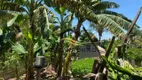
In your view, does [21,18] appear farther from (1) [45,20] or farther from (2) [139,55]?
(2) [139,55]

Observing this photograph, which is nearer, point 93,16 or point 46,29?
point 93,16

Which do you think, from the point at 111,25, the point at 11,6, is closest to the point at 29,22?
the point at 11,6

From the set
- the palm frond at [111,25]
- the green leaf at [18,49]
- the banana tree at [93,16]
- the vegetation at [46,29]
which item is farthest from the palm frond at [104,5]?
the green leaf at [18,49]

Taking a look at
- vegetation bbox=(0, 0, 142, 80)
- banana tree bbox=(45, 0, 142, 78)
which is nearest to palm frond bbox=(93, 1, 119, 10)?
vegetation bbox=(0, 0, 142, 80)

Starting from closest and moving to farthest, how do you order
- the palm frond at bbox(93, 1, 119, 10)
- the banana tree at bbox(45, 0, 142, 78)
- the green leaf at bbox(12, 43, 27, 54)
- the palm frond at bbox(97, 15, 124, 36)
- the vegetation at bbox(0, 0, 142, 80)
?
the palm frond at bbox(97, 15, 124, 36) → the banana tree at bbox(45, 0, 142, 78) → the vegetation at bbox(0, 0, 142, 80) → the green leaf at bbox(12, 43, 27, 54) → the palm frond at bbox(93, 1, 119, 10)

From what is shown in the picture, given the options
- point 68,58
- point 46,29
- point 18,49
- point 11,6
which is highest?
point 11,6

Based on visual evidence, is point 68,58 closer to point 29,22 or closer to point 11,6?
point 29,22

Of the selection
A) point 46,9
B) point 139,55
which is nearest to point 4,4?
point 46,9

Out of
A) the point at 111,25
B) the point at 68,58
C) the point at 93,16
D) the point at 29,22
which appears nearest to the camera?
the point at 111,25

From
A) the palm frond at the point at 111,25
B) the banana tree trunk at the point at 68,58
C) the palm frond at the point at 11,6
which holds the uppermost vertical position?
the palm frond at the point at 11,6

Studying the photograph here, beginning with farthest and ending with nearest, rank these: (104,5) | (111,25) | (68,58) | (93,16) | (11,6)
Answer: (104,5) → (11,6) → (68,58) → (93,16) → (111,25)

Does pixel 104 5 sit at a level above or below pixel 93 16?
above

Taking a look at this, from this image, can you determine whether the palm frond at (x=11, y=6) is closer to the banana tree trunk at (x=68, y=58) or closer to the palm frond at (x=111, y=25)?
the banana tree trunk at (x=68, y=58)

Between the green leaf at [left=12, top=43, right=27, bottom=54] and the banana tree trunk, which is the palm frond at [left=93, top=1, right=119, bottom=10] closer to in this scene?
the banana tree trunk
